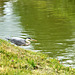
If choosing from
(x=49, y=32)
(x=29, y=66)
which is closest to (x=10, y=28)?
(x=49, y=32)

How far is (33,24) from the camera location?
24.5m

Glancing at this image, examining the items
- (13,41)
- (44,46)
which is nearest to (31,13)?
(44,46)

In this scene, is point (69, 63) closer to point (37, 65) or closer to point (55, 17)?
point (37, 65)

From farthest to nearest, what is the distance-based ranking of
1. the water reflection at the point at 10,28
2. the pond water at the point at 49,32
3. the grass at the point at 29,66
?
1. the water reflection at the point at 10,28
2. the pond water at the point at 49,32
3. the grass at the point at 29,66

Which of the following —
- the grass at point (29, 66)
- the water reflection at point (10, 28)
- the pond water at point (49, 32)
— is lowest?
the pond water at point (49, 32)

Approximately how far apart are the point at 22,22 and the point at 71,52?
11393 mm

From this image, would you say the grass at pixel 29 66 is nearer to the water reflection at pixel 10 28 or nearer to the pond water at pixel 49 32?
the pond water at pixel 49 32

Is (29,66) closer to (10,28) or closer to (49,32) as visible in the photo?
(49,32)

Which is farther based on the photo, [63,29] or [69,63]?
[63,29]


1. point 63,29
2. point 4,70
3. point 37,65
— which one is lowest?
point 63,29

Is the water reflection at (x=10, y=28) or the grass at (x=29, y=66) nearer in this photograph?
the grass at (x=29, y=66)

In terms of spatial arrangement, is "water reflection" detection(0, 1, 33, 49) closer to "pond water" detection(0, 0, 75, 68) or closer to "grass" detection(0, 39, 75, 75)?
"pond water" detection(0, 0, 75, 68)

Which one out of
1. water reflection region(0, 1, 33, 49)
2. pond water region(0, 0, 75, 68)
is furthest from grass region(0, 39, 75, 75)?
water reflection region(0, 1, 33, 49)

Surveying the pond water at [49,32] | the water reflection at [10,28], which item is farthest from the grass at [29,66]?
the water reflection at [10,28]
